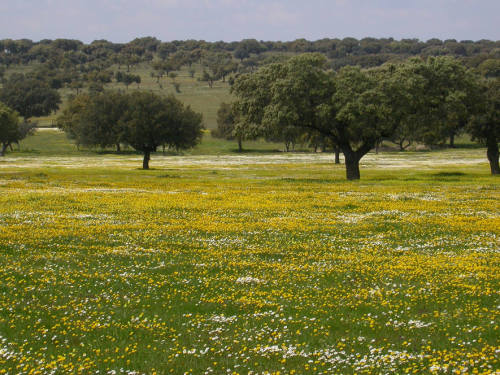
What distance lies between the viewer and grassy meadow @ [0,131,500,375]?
905 cm

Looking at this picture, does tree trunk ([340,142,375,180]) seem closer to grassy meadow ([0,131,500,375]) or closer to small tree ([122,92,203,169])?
grassy meadow ([0,131,500,375])

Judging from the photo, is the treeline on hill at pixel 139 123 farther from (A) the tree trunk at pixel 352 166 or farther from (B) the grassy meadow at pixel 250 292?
(B) the grassy meadow at pixel 250 292

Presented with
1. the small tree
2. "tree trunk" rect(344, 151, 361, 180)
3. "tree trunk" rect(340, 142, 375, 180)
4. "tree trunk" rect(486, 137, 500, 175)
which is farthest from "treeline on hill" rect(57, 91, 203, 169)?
→ "tree trunk" rect(486, 137, 500, 175)

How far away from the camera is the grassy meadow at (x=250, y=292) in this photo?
9047 millimetres

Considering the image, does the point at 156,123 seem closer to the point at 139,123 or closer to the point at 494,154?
the point at 139,123

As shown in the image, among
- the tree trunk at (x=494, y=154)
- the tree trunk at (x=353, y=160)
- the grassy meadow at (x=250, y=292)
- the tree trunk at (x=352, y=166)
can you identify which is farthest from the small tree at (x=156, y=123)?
the grassy meadow at (x=250, y=292)

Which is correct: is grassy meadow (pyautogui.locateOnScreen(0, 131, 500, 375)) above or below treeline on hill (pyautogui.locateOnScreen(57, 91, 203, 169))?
below

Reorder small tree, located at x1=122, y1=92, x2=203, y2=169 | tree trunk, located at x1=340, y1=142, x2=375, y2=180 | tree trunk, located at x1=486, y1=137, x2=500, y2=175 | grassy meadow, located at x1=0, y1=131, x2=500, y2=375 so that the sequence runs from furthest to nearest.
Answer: small tree, located at x1=122, y1=92, x2=203, y2=169
tree trunk, located at x1=486, y1=137, x2=500, y2=175
tree trunk, located at x1=340, y1=142, x2=375, y2=180
grassy meadow, located at x1=0, y1=131, x2=500, y2=375

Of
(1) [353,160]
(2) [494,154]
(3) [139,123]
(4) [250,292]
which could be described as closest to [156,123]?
(3) [139,123]

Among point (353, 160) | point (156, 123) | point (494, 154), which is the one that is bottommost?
point (353, 160)

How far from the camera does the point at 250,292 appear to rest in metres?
12.8

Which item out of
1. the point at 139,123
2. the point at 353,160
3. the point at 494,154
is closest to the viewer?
the point at 353,160

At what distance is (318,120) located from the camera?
50.1m

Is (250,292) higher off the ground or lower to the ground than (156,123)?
lower
